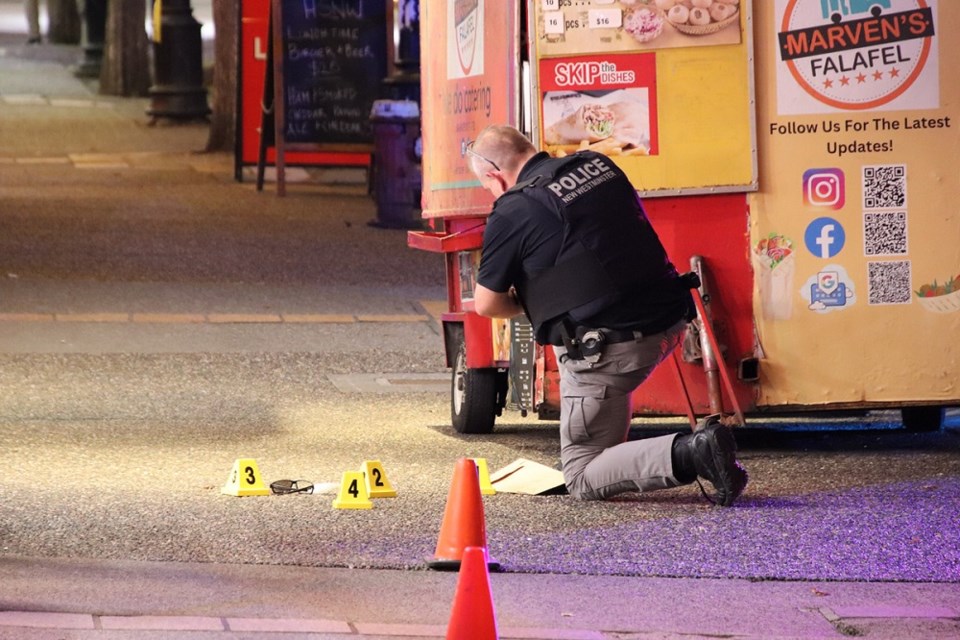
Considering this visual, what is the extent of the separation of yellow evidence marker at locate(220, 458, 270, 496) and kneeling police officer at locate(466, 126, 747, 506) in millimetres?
1110

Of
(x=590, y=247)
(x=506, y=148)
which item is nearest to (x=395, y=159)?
(x=506, y=148)

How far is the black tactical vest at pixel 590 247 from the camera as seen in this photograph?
723cm

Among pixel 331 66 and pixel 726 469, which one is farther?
pixel 331 66

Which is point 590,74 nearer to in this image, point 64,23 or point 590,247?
point 590,247

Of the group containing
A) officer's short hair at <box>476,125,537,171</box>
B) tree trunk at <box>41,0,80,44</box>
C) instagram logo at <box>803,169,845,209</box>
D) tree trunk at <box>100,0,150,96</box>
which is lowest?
instagram logo at <box>803,169,845,209</box>

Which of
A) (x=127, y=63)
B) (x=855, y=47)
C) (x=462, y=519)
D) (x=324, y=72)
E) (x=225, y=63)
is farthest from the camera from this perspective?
(x=127, y=63)

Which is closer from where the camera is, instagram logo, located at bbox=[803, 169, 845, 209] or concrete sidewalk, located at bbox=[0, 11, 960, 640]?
concrete sidewalk, located at bbox=[0, 11, 960, 640]

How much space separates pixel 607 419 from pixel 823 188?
5.29 feet

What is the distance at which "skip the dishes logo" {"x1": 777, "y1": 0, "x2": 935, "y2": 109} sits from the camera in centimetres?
811

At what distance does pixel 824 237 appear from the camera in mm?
8242

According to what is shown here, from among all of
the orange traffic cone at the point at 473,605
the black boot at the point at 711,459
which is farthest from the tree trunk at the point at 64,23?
the orange traffic cone at the point at 473,605

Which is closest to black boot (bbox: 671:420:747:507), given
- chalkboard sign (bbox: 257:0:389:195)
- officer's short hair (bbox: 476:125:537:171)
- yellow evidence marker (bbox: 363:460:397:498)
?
yellow evidence marker (bbox: 363:460:397:498)

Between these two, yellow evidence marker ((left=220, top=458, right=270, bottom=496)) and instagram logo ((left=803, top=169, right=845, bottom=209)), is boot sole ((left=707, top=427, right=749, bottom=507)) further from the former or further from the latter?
yellow evidence marker ((left=220, top=458, right=270, bottom=496))

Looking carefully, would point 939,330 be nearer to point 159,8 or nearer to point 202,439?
point 202,439
